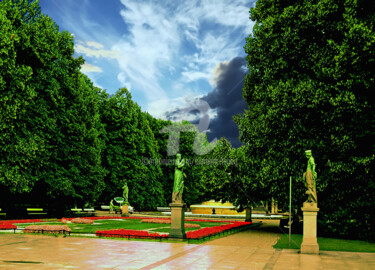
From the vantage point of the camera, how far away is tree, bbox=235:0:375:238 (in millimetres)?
21594

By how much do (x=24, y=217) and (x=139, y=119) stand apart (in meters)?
23.2

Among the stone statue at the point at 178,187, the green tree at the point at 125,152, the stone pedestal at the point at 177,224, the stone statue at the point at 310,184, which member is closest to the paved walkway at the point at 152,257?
the stone pedestal at the point at 177,224

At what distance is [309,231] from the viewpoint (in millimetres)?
15867

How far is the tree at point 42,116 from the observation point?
27953 millimetres

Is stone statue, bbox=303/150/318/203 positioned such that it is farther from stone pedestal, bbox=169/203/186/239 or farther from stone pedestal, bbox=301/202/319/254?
stone pedestal, bbox=169/203/186/239

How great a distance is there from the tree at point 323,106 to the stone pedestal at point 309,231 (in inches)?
235

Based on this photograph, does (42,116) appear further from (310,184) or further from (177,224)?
(310,184)

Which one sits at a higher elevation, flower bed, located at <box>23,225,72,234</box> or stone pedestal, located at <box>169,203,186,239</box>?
stone pedestal, located at <box>169,203,186,239</box>

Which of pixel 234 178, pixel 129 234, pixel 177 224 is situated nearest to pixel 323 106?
pixel 234 178

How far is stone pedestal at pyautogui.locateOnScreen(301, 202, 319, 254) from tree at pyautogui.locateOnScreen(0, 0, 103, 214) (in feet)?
66.3

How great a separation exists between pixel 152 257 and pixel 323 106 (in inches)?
565

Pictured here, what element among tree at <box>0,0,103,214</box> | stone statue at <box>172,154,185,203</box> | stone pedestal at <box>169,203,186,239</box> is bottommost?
stone pedestal at <box>169,203,186,239</box>

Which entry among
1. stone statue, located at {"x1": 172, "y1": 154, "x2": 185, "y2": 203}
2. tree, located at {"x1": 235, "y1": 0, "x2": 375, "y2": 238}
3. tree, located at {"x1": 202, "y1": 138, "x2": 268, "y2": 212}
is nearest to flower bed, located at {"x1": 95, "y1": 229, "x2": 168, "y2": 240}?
stone statue, located at {"x1": 172, "y1": 154, "x2": 185, "y2": 203}

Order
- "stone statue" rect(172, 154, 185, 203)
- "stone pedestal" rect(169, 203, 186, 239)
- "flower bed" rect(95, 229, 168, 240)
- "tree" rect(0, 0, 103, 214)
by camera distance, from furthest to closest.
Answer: "tree" rect(0, 0, 103, 214) < "stone statue" rect(172, 154, 185, 203) < "flower bed" rect(95, 229, 168, 240) < "stone pedestal" rect(169, 203, 186, 239)
